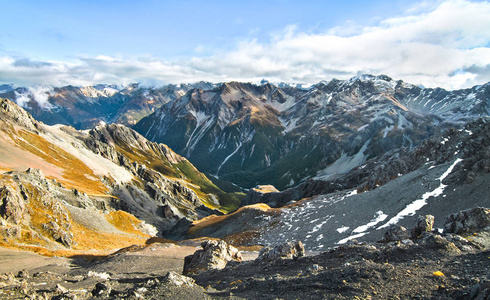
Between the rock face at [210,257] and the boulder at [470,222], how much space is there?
30.3 meters

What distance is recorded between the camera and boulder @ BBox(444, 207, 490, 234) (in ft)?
105

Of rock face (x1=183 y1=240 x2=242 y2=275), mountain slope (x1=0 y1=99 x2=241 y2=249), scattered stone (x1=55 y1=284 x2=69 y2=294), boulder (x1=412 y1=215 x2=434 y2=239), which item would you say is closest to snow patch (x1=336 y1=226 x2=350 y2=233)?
boulder (x1=412 y1=215 x2=434 y2=239)

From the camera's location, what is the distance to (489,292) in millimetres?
12742

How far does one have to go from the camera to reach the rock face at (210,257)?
3775cm

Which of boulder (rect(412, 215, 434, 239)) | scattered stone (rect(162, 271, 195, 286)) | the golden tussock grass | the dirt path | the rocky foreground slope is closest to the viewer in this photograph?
the rocky foreground slope

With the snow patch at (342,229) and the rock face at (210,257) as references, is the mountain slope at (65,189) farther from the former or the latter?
the snow patch at (342,229)

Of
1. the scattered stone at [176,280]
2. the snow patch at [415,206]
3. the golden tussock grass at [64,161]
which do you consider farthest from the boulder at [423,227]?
the golden tussock grass at [64,161]

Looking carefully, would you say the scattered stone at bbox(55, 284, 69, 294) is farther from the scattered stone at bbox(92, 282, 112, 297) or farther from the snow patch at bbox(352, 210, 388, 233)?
the snow patch at bbox(352, 210, 388, 233)

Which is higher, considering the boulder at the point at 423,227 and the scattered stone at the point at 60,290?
the scattered stone at the point at 60,290

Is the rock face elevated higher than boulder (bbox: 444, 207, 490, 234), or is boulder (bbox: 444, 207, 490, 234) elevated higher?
boulder (bbox: 444, 207, 490, 234)

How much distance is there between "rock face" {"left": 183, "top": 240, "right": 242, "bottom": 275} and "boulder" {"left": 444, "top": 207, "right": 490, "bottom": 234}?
99.5 feet

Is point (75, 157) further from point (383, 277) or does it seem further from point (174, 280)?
point (383, 277)

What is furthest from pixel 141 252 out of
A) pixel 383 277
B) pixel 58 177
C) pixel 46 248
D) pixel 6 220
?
pixel 58 177

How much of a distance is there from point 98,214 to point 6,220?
3436cm
